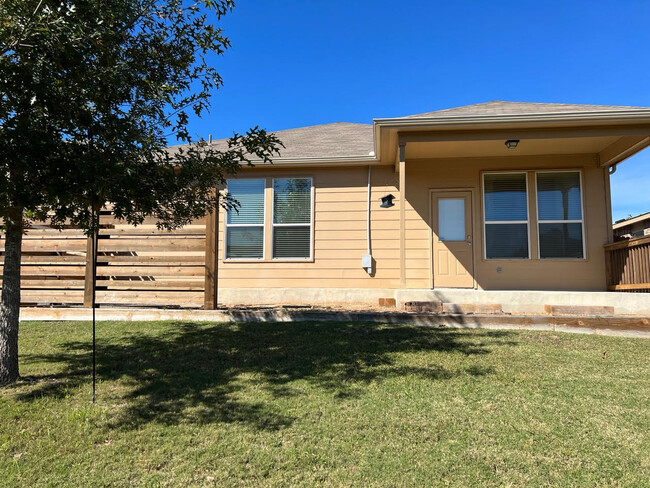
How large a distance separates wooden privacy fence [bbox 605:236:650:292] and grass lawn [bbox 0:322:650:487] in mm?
2612

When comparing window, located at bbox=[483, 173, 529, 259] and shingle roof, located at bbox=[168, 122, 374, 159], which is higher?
shingle roof, located at bbox=[168, 122, 374, 159]

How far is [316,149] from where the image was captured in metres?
9.19

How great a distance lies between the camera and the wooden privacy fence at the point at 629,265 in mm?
6727

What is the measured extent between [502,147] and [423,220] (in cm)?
202

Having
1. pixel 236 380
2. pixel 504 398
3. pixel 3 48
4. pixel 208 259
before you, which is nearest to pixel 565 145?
pixel 504 398

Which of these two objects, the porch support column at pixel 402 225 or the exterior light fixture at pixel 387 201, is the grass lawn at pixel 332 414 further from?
the exterior light fixture at pixel 387 201

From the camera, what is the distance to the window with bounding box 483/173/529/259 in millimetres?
8289

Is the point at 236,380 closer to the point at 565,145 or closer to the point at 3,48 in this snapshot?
the point at 3,48

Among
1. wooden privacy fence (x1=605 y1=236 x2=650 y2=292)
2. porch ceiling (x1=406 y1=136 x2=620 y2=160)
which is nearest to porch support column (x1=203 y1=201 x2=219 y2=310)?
porch ceiling (x1=406 y1=136 x2=620 y2=160)

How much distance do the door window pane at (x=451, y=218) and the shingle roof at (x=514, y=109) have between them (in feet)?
5.85

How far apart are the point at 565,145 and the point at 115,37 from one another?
753cm

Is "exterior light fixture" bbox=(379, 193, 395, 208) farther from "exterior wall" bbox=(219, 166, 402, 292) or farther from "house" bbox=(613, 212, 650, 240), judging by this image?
"house" bbox=(613, 212, 650, 240)

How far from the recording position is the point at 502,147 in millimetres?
7887

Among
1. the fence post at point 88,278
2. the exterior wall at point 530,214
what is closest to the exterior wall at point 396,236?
the exterior wall at point 530,214
